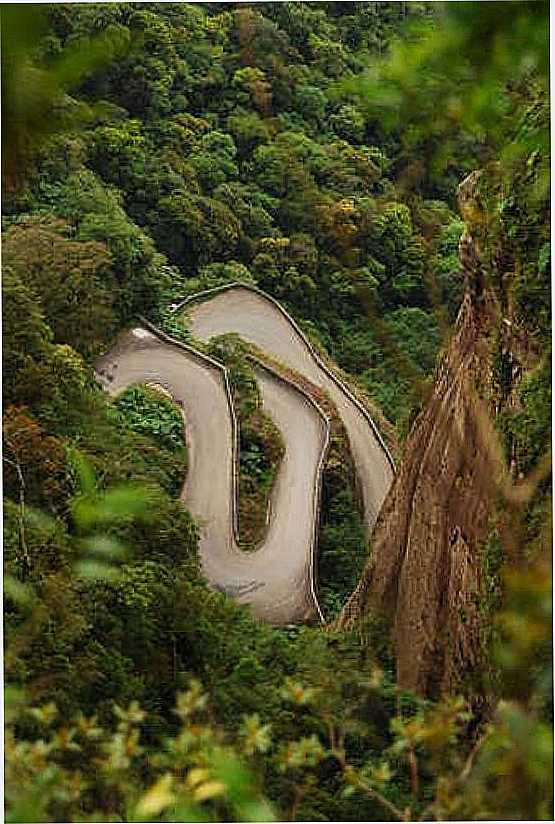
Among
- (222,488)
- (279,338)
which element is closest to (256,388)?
(279,338)

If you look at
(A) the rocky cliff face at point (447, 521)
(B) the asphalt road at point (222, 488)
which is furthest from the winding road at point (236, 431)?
(A) the rocky cliff face at point (447, 521)

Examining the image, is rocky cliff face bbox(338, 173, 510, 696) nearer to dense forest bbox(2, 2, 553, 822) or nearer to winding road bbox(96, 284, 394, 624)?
dense forest bbox(2, 2, 553, 822)

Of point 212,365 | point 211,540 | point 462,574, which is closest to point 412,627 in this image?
point 462,574

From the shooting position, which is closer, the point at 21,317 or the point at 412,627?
the point at 21,317

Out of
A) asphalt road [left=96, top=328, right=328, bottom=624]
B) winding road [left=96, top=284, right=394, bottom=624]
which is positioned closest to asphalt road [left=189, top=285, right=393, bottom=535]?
winding road [left=96, top=284, right=394, bottom=624]

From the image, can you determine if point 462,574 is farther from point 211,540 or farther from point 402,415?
point 402,415

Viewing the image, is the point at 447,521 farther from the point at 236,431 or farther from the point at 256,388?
the point at 256,388

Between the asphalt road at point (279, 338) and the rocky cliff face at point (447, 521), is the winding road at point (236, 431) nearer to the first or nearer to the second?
the asphalt road at point (279, 338)
